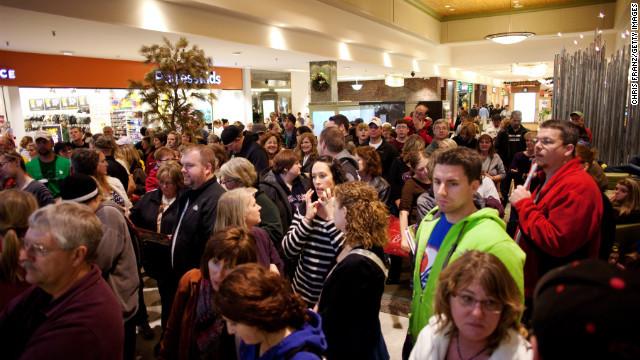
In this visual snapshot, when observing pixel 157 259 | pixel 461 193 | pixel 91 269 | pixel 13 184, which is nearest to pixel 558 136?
pixel 461 193

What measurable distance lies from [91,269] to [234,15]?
6990 mm

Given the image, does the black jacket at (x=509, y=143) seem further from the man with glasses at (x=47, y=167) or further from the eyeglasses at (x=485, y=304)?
the man with glasses at (x=47, y=167)

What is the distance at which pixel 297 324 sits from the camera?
1528mm

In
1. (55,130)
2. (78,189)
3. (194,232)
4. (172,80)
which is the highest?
(172,80)

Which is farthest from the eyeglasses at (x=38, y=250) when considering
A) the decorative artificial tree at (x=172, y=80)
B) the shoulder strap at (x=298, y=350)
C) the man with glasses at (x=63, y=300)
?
the decorative artificial tree at (x=172, y=80)

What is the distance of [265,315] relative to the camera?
4.63 feet

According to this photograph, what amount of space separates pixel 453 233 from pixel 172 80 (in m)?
5.44

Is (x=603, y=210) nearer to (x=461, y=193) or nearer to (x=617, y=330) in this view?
(x=461, y=193)

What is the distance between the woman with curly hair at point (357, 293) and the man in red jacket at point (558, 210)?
2.82 feet

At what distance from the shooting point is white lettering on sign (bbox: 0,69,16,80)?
892 centimetres

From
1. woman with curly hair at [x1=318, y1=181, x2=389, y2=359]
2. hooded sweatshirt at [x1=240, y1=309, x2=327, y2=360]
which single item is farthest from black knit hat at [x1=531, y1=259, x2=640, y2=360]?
woman with curly hair at [x1=318, y1=181, x2=389, y2=359]

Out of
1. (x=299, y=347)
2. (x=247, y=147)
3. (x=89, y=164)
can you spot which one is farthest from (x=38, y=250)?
(x=247, y=147)

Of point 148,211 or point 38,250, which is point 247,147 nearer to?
point 148,211

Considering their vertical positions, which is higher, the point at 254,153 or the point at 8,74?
the point at 8,74
